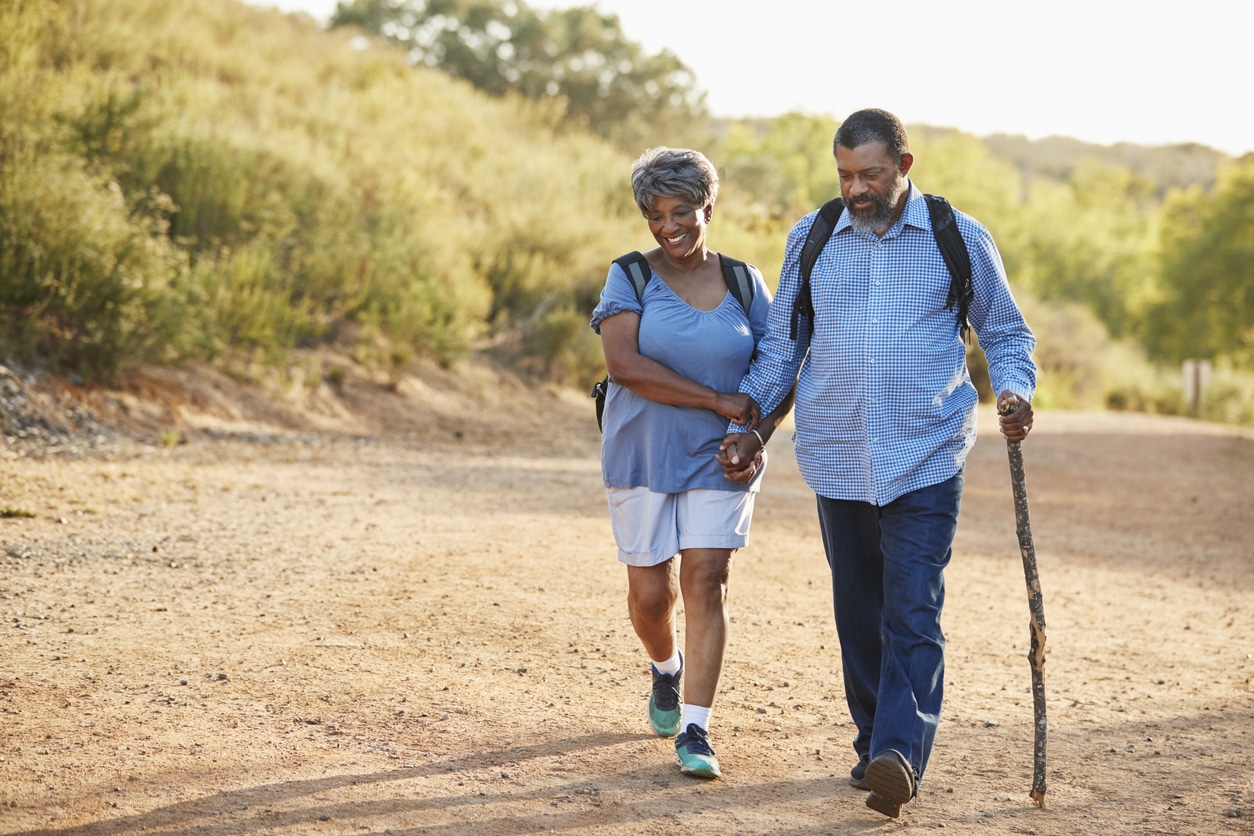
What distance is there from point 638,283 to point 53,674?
2.60 meters

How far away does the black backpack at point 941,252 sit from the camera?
3.72m

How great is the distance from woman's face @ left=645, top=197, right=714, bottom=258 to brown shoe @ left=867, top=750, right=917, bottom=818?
1.68m

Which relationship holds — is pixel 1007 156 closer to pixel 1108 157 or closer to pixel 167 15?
pixel 1108 157

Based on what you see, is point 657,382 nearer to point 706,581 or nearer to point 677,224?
point 677,224

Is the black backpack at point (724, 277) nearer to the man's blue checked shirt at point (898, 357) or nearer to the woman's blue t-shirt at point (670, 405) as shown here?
the woman's blue t-shirt at point (670, 405)

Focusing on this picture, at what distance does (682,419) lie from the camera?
4.02 metres

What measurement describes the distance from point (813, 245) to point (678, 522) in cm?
99

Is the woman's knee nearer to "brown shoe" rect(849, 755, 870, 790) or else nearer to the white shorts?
the white shorts

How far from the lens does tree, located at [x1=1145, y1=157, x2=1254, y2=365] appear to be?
3725 centimetres

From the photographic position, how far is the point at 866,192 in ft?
12.0

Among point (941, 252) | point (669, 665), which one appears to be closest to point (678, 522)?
point (669, 665)

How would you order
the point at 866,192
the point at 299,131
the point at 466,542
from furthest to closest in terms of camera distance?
the point at 299,131 < the point at 466,542 < the point at 866,192

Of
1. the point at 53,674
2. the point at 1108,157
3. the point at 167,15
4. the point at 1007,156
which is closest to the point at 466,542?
the point at 53,674

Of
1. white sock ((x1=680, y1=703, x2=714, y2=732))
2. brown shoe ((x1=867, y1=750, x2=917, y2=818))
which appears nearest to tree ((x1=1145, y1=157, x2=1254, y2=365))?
white sock ((x1=680, y1=703, x2=714, y2=732))
